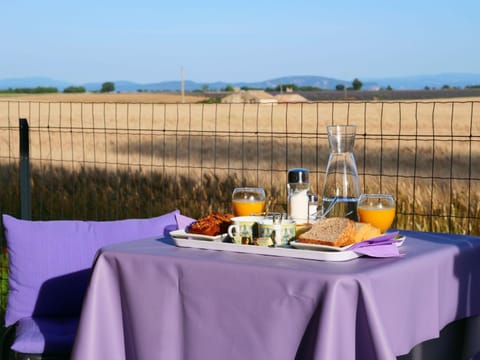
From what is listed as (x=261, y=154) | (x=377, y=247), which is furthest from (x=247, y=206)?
(x=261, y=154)

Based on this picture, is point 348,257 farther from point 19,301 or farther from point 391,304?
point 19,301

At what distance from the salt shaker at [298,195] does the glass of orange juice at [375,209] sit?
0.73ft

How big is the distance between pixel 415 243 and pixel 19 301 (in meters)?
1.76

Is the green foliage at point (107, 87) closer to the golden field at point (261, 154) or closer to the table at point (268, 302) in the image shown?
the golden field at point (261, 154)

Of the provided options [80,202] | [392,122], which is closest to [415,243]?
[80,202]

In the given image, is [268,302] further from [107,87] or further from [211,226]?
Answer: [107,87]

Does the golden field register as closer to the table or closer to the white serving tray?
the table

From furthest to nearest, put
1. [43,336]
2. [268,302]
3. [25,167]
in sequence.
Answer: [25,167]
[43,336]
[268,302]

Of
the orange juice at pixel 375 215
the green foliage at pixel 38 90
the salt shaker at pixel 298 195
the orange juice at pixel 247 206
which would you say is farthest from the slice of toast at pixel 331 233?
the green foliage at pixel 38 90

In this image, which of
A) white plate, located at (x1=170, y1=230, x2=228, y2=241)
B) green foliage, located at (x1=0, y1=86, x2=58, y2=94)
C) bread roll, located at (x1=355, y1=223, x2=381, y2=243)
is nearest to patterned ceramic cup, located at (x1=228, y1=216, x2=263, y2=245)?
white plate, located at (x1=170, y1=230, x2=228, y2=241)

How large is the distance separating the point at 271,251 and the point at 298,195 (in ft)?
1.40

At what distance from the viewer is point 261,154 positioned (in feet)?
55.2

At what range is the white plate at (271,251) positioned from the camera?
2.92 m

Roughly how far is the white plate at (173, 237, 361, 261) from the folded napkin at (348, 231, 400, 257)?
27 millimetres
